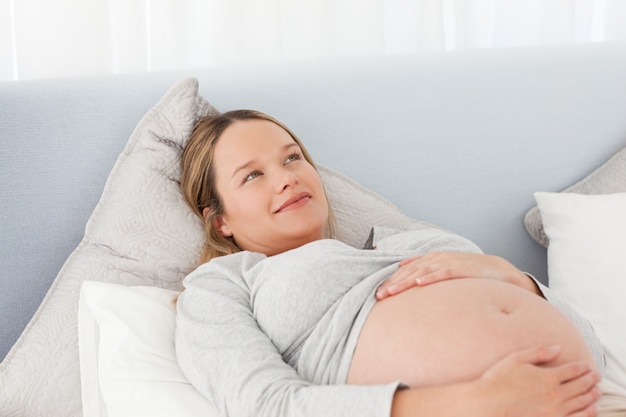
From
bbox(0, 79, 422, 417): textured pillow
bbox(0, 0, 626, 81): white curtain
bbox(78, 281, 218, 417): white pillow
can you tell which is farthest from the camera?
bbox(0, 0, 626, 81): white curtain

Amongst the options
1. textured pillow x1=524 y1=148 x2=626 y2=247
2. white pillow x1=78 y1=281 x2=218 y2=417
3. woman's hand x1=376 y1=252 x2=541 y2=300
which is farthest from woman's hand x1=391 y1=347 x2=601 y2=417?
textured pillow x1=524 y1=148 x2=626 y2=247

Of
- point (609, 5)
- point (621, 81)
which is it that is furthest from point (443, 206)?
point (609, 5)

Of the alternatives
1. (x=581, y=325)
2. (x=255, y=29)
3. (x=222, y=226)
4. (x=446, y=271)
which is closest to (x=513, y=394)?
(x=446, y=271)

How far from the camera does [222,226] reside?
141cm

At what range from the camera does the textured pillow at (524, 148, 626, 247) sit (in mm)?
1699

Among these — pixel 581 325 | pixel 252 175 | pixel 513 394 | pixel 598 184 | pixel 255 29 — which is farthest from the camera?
pixel 255 29

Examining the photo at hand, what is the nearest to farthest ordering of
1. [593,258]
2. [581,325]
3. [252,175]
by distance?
[581,325]
[252,175]
[593,258]

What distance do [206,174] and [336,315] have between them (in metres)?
0.44

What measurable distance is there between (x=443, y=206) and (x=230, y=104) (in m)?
0.53

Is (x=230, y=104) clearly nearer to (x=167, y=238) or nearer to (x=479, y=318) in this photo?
(x=167, y=238)

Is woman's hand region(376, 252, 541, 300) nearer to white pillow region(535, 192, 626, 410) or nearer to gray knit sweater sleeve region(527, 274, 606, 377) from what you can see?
gray knit sweater sleeve region(527, 274, 606, 377)

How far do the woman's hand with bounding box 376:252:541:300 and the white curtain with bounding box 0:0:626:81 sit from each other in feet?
2.91

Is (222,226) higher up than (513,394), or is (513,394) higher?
(222,226)

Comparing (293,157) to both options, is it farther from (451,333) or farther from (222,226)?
(451,333)
